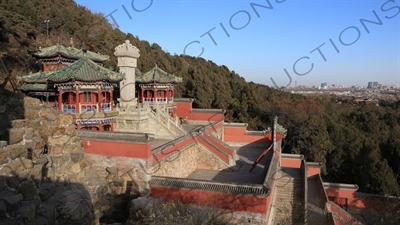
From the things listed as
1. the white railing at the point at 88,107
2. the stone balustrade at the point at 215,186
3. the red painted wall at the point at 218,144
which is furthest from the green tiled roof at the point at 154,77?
the stone balustrade at the point at 215,186

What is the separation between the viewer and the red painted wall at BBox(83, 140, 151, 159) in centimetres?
1093

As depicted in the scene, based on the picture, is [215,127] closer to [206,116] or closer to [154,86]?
[206,116]

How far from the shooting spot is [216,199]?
1007 cm

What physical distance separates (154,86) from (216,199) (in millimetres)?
12240

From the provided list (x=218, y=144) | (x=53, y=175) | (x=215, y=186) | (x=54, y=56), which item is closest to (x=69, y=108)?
(x=54, y=56)

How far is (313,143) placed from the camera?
23766mm

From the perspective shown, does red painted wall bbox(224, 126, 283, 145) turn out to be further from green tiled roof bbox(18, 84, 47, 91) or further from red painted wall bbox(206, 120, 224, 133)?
green tiled roof bbox(18, 84, 47, 91)

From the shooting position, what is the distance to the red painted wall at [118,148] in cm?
1093

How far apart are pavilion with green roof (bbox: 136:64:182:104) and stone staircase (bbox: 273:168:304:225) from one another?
9.77 meters

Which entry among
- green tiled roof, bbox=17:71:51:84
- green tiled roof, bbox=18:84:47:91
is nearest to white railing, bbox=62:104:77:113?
green tiled roof, bbox=18:84:47:91

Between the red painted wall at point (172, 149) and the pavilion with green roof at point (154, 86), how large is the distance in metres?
6.80

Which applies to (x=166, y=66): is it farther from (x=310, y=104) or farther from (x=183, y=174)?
(x=183, y=174)

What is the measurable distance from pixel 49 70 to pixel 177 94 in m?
20.6

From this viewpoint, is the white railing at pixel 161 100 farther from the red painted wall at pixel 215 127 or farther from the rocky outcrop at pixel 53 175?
the rocky outcrop at pixel 53 175
